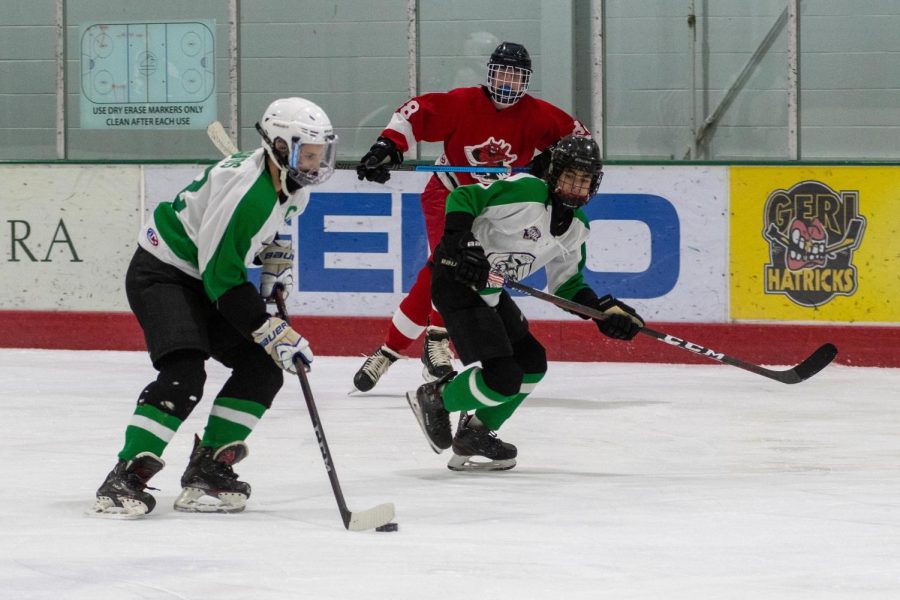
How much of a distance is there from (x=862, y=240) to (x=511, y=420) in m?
1.98

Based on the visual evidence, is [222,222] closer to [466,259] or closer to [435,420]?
[466,259]

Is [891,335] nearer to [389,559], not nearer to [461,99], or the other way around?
[461,99]

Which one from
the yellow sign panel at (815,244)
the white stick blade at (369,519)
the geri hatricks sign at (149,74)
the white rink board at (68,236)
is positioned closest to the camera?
the white stick blade at (369,519)

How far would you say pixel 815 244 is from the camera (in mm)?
6066

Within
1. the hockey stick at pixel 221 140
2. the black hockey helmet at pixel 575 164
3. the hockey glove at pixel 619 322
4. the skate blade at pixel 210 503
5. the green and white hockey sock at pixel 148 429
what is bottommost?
the skate blade at pixel 210 503

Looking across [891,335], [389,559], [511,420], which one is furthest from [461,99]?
[389,559]

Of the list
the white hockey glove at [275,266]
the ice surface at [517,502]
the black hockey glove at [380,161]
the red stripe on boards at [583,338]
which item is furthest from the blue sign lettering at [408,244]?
the white hockey glove at [275,266]

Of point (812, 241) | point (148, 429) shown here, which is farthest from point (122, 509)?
point (812, 241)

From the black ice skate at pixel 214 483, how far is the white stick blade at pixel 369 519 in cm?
37

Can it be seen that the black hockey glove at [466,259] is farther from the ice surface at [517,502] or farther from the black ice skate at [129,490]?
the black ice skate at [129,490]

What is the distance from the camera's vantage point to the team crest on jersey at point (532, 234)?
394 cm

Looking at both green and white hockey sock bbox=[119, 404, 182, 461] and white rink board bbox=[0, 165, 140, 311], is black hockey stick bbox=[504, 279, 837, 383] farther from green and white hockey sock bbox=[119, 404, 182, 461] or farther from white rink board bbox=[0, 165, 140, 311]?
white rink board bbox=[0, 165, 140, 311]

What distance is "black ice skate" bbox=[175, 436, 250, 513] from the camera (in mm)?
3289

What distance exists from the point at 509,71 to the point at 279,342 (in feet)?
7.65
